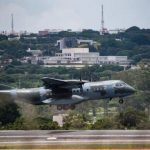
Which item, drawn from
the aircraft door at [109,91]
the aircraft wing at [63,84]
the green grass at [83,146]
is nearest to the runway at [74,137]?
the green grass at [83,146]

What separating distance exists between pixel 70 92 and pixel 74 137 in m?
15.0

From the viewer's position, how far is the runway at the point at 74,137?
57.3 metres

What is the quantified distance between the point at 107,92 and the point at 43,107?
27.5 m

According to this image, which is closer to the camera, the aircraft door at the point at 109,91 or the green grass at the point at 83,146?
the green grass at the point at 83,146

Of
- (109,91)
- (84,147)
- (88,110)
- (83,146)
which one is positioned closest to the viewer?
(84,147)

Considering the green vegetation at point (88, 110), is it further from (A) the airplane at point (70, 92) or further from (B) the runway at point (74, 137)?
(B) the runway at point (74, 137)

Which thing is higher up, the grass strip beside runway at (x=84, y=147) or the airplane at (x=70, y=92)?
the airplane at (x=70, y=92)

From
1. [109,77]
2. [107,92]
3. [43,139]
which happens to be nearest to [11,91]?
[107,92]

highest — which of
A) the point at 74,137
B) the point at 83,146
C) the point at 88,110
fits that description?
the point at 83,146

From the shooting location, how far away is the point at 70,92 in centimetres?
7519

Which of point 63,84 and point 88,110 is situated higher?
point 63,84

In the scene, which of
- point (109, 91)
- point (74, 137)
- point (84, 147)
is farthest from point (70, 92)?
point (84, 147)

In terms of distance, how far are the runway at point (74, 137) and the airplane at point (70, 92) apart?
7.49 m

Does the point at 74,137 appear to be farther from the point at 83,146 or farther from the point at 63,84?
the point at 63,84
